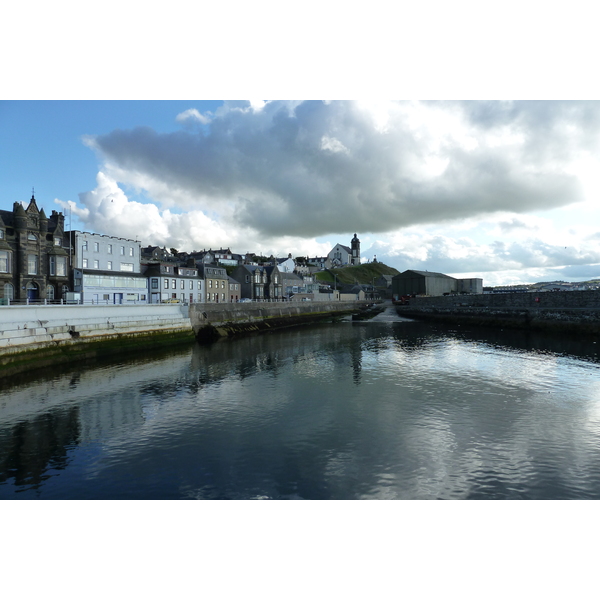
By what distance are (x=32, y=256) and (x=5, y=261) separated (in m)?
3.27

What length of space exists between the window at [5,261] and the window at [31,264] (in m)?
2.12

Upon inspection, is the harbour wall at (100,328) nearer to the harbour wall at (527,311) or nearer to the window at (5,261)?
the window at (5,261)

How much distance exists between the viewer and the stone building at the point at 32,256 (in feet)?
134

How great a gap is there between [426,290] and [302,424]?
332 ft

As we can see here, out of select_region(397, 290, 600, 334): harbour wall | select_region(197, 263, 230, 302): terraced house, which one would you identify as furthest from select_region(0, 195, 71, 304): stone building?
select_region(397, 290, 600, 334): harbour wall

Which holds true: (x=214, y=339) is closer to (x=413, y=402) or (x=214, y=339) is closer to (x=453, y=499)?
(x=413, y=402)

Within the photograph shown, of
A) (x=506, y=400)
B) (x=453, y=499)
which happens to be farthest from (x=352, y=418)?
(x=506, y=400)

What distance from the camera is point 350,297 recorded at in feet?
436

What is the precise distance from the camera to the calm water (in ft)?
36.3

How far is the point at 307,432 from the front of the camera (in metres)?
15.3

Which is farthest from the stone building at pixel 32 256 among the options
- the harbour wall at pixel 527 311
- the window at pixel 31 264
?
the harbour wall at pixel 527 311

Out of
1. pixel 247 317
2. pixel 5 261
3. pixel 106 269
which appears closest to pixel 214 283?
pixel 247 317

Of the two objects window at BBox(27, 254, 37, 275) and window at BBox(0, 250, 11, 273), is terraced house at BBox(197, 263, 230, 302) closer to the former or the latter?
window at BBox(27, 254, 37, 275)

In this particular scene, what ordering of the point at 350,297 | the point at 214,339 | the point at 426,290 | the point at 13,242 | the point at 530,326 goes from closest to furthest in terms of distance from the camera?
the point at 13,242
the point at 214,339
the point at 530,326
the point at 426,290
the point at 350,297
